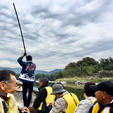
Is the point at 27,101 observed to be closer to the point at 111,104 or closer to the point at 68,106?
the point at 68,106

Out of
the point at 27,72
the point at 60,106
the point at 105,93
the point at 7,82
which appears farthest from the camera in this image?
Result: the point at 27,72

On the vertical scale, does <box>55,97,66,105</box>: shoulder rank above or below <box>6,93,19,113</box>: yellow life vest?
below

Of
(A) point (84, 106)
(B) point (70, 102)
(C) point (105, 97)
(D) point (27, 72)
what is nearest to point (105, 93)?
(C) point (105, 97)

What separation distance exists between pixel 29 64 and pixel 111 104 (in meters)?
3.39

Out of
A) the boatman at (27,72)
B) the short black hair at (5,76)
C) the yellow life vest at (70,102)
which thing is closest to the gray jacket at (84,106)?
the yellow life vest at (70,102)

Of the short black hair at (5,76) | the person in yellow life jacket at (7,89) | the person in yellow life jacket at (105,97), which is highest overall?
the short black hair at (5,76)

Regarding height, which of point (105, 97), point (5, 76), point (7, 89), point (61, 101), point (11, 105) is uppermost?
point (5, 76)

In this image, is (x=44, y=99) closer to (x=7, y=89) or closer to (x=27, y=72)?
(x=27, y=72)

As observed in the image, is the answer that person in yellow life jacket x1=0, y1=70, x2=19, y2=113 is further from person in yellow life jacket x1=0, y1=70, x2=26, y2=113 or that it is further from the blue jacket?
the blue jacket

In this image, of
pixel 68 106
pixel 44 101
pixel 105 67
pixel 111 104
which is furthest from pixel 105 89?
pixel 105 67

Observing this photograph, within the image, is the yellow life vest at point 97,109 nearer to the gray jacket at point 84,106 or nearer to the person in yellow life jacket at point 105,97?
the person in yellow life jacket at point 105,97

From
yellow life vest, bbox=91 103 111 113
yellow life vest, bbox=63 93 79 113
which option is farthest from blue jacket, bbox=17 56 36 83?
yellow life vest, bbox=91 103 111 113

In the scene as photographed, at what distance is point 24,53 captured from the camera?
527cm

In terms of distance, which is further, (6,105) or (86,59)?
(86,59)
